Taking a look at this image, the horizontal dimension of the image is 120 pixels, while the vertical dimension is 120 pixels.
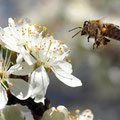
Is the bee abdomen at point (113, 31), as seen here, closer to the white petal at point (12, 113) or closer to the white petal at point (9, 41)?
the white petal at point (9, 41)

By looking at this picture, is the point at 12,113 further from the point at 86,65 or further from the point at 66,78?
the point at 86,65

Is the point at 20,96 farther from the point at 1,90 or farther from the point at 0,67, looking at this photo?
the point at 0,67

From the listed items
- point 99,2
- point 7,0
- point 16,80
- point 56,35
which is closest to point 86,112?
point 16,80

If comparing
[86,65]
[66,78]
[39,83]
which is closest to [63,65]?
[66,78]

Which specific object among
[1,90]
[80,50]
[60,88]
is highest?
[1,90]

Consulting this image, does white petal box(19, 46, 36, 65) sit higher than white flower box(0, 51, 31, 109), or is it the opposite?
white petal box(19, 46, 36, 65)

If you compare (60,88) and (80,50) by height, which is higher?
(80,50)

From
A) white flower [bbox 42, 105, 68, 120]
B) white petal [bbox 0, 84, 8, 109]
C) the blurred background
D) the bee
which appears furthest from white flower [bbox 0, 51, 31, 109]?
the blurred background

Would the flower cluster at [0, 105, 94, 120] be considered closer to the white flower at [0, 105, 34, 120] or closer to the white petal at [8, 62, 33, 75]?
the white flower at [0, 105, 34, 120]
